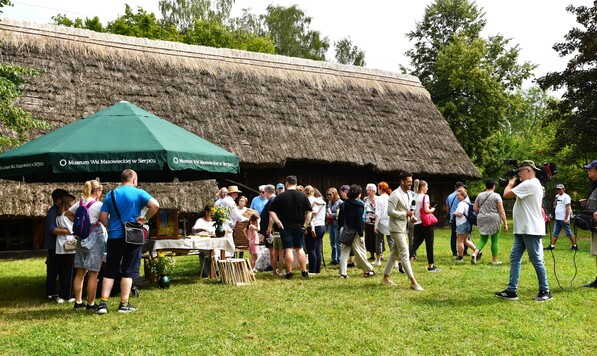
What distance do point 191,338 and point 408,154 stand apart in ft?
55.2

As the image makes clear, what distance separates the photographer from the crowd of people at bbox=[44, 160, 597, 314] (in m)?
6.78

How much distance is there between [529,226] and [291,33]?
35.7 m

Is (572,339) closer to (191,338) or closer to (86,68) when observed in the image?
(191,338)

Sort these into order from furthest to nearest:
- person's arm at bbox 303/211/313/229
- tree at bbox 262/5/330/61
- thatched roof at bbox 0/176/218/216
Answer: tree at bbox 262/5/330/61 → thatched roof at bbox 0/176/218/216 → person's arm at bbox 303/211/313/229

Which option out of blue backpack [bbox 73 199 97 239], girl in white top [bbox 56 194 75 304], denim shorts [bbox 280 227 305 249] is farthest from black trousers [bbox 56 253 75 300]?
denim shorts [bbox 280 227 305 249]

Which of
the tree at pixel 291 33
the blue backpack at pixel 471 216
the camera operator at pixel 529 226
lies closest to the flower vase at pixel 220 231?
the camera operator at pixel 529 226

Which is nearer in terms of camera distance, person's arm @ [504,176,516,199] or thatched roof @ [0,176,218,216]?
person's arm @ [504,176,516,199]

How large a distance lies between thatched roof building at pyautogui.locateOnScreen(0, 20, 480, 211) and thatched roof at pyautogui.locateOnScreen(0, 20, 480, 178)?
41mm

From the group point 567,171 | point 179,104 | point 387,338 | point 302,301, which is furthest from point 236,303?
point 567,171

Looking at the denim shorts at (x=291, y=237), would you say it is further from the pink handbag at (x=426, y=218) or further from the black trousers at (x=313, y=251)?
the pink handbag at (x=426, y=218)

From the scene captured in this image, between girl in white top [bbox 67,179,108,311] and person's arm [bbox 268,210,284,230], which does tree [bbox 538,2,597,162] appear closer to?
person's arm [bbox 268,210,284,230]

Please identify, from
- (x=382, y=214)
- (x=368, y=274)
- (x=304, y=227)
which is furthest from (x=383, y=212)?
(x=304, y=227)

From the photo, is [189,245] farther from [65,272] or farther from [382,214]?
[382,214]

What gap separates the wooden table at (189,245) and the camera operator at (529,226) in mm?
4494
